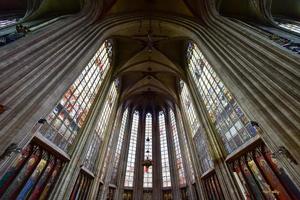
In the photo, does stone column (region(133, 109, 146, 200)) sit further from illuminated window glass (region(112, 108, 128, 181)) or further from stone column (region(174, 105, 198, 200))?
stone column (region(174, 105, 198, 200))

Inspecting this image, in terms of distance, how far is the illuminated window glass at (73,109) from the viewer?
7262mm

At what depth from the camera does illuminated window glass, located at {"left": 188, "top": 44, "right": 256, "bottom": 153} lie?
718 cm

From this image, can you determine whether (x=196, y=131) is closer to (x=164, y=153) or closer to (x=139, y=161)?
(x=164, y=153)

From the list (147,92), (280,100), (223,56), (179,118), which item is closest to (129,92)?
(147,92)

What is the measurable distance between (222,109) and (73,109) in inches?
335

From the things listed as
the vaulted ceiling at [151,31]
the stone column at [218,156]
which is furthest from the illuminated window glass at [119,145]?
the stone column at [218,156]

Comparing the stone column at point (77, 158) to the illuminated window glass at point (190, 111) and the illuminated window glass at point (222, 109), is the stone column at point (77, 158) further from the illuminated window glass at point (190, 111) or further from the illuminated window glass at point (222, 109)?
the illuminated window glass at point (222, 109)

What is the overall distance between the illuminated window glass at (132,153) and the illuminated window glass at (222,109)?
1031cm

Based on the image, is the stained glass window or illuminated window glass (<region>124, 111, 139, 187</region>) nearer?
illuminated window glass (<region>124, 111, 139, 187</region>)

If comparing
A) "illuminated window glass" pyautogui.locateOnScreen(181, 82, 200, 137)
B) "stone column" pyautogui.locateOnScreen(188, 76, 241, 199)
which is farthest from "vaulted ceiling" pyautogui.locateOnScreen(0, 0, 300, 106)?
"stone column" pyautogui.locateOnScreen(188, 76, 241, 199)

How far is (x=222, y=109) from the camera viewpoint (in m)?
8.80

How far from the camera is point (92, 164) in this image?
35.8 feet

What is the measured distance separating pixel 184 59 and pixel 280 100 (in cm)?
1126

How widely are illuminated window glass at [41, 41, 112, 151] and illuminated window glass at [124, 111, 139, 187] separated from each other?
863 centimetres
